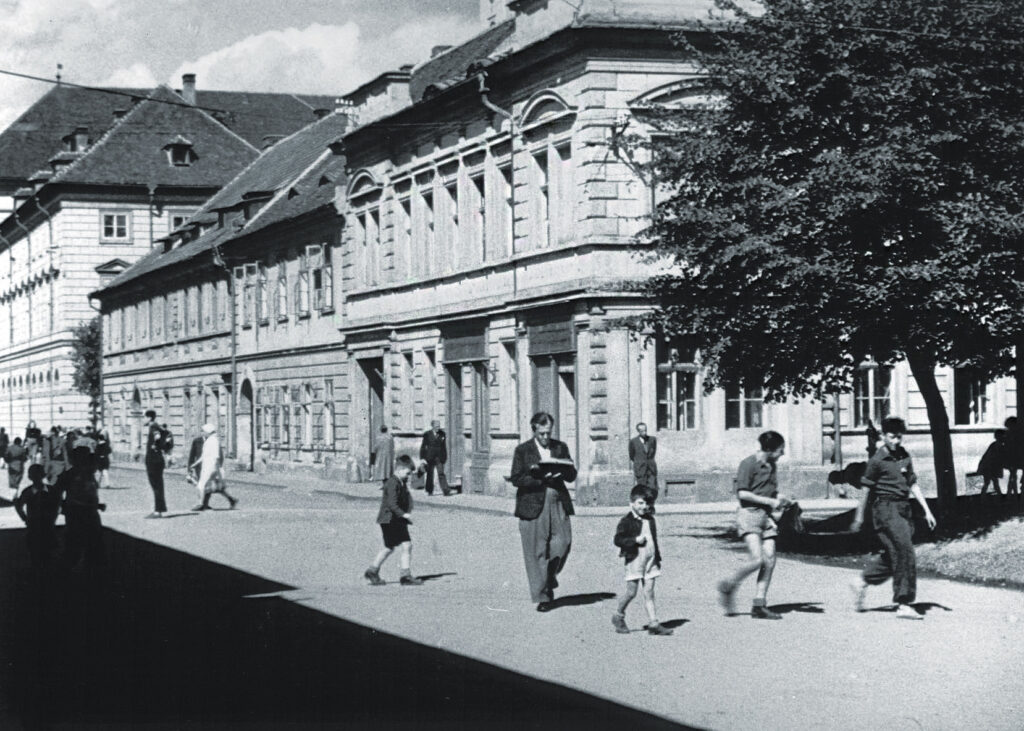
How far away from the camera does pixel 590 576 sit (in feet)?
63.4

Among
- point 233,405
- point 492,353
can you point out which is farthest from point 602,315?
point 233,405

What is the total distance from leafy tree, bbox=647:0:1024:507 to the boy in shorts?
16.8ft

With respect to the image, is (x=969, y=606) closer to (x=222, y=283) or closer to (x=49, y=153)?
(x=222, y=283)

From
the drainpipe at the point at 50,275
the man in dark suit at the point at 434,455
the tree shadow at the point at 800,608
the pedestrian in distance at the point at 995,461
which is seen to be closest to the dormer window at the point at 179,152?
the drainpipe at the point at 50,275

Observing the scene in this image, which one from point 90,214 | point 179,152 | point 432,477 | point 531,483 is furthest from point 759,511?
point 179,152

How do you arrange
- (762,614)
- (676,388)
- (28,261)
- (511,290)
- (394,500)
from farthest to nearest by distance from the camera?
(28,261), (511,290), (676,388), (394,500), (762,614)

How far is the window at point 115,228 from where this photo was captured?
83688mm

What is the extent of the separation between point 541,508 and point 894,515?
3.03 metres

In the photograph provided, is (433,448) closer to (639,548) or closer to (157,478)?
(157,478)

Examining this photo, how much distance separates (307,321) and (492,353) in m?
15.2

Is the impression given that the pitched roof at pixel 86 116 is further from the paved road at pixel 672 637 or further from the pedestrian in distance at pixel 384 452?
the paved road at pixel 672 637

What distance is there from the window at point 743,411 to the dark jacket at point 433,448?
732 centimetres

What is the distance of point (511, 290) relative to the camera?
3694 cm

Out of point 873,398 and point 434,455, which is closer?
point 873,398
